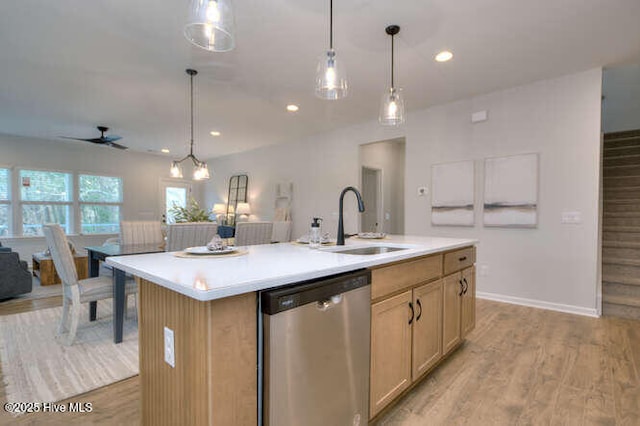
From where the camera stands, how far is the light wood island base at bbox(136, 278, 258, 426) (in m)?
0.91

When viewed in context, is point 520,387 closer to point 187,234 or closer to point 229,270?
point 229,270

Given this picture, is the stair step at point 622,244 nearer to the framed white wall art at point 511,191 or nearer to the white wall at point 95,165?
the framed white wall art at point 511,191

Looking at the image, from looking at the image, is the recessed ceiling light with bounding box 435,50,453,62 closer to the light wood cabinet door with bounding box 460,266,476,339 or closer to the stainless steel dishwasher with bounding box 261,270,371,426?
the light wood cabinet door with bounding box 460,266,476,339

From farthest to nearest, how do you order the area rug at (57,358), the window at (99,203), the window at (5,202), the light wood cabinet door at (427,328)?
the window at (99,203), the window at (5,202), the area rug at (57,358), the light wood cabinet door at (427,328)

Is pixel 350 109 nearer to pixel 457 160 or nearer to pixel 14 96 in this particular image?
pixel 457 160

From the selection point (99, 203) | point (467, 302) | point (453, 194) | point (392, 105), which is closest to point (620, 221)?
point (453, 194)

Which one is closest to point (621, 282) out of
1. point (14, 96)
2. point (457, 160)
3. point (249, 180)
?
point (457, 160)

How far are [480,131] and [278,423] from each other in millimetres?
4062

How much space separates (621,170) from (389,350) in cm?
545

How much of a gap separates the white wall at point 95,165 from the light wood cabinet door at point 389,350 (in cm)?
785

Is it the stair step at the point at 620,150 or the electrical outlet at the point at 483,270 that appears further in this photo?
the stair step at the point at 620,150

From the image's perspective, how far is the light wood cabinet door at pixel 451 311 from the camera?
207 centimetres

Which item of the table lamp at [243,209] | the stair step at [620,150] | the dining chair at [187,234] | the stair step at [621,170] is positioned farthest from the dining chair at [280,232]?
the stair step at [620,150]

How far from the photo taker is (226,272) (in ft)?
3.64
